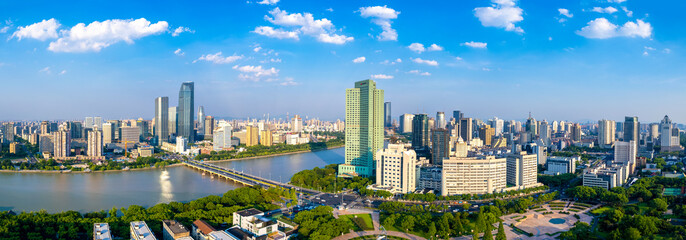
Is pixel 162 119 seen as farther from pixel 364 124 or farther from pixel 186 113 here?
pixel 364 124

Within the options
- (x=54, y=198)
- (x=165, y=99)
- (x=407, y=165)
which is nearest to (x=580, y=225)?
(x=407, y=165)

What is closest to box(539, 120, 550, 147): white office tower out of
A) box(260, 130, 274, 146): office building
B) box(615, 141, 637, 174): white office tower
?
box(615, 141, 637, 174): white office tower

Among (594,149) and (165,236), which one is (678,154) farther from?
(165,236)

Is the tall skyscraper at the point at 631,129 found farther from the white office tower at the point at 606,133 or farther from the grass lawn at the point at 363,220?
the grass lawn at the point at 363,220

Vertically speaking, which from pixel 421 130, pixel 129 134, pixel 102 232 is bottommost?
pixel 102 232

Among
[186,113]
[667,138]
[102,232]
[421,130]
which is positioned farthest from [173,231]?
[667,138]
